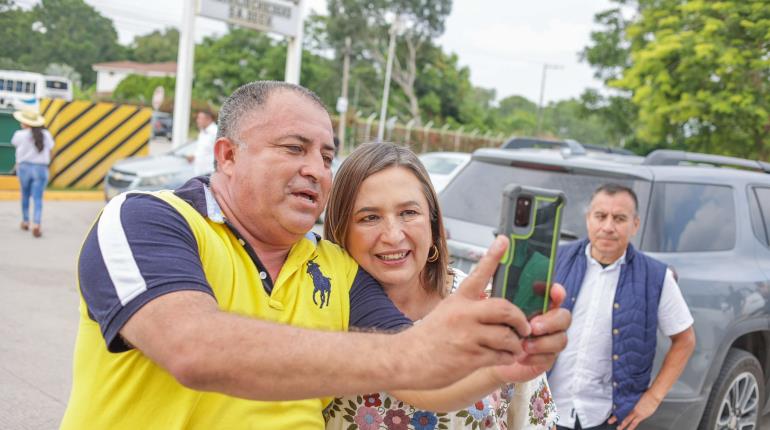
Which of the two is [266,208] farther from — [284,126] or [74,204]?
[74,204]

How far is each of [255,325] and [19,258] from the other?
8440 millimetres

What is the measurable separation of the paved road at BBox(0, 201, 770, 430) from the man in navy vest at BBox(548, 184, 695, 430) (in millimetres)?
2850

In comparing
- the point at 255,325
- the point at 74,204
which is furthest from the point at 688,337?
the point at 74,204

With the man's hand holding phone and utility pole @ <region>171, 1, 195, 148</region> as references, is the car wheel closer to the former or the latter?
the man's hand holding phone

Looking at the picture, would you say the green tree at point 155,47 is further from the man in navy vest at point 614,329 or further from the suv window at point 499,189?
the man in navy vest at point 614,329

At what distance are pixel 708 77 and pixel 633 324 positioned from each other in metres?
15.7

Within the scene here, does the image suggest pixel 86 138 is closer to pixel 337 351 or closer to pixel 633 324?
pixel 633 324

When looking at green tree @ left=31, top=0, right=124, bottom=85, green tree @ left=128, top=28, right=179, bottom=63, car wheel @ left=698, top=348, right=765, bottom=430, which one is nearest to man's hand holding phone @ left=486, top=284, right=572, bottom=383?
car wheel @ left=698, top=348, right=765, bottom=430

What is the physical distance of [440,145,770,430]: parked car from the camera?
406cm

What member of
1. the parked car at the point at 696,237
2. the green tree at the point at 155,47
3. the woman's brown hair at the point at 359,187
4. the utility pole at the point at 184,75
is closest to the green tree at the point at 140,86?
the green tree at the point at 155,47

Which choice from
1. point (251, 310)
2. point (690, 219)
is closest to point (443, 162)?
point (690, 219)

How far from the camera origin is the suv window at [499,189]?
14.5 feet

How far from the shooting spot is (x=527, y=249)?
4.36ft

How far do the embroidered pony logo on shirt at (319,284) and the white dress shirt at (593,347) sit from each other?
1.80m
